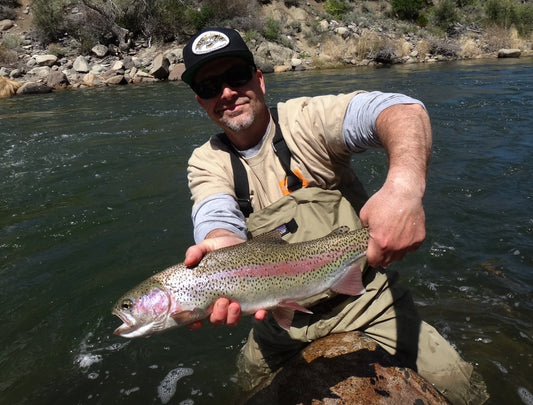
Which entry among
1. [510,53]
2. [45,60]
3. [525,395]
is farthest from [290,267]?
[510,53]

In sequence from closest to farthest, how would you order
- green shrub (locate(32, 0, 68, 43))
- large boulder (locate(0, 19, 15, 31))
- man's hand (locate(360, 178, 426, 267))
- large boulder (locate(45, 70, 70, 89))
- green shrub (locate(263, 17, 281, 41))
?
1. man's hand (locate(360, 178, 426, 267))
2. large boulder (locate(45, 70, 70, 89))
3. green shrub (locate(32, 0, 68, 43))
4. green shrub (locate(263, 17, 281, 41))
5. large boulder (locate(0, 19, 15, 31))

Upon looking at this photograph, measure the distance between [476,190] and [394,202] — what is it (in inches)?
217

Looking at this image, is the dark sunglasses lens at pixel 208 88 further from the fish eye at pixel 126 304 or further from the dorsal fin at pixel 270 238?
the fish eye at pixel 126 304

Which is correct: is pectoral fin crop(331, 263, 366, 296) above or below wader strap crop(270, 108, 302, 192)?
below

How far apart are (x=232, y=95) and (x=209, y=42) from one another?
37 cm

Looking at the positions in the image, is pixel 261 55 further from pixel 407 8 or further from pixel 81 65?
pixel 407 8

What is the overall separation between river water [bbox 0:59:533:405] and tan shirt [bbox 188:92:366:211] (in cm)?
167

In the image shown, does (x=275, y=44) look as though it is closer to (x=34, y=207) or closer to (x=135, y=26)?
(x=135, y=26)

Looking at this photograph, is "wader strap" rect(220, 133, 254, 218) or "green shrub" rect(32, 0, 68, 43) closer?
"wader strap" rect(220, 133, 254, 218)

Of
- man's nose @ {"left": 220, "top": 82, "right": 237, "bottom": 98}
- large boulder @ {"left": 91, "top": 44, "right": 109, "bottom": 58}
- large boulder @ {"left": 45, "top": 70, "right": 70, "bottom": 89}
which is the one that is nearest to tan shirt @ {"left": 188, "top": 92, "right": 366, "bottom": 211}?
man's nose @ {"left": 220, "top": 82, "right": 237, "bottom": 98}

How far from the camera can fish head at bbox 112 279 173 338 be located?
2293mm

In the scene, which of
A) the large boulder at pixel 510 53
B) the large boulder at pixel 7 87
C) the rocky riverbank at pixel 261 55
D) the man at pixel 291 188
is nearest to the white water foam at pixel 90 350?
the man at pixel 291 188

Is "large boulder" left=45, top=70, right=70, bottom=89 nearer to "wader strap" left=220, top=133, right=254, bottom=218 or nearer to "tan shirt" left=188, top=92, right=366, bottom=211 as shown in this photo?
"tan shirt" left=188, top=92, right=366, bottom=211

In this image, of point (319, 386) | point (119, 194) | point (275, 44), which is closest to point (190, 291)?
point (319, 386)
